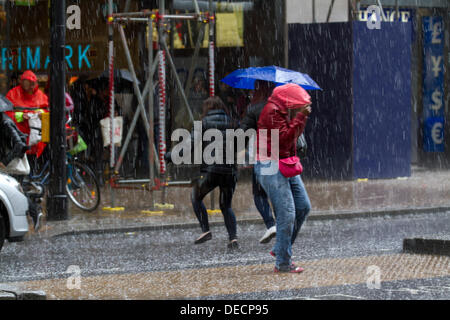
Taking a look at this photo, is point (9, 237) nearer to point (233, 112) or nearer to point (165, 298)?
point (165, 298)

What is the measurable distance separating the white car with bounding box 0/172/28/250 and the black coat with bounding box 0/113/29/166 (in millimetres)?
1503

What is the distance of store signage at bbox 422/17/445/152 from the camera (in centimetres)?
2377

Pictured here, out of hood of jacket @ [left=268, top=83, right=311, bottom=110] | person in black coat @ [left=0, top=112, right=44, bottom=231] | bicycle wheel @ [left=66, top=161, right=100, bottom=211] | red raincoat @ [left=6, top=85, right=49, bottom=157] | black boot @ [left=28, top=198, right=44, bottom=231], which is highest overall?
hood of jacket @ [left=268, top=83, right=311, bottom=110]

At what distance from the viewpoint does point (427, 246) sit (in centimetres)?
974

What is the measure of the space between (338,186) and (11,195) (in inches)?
369

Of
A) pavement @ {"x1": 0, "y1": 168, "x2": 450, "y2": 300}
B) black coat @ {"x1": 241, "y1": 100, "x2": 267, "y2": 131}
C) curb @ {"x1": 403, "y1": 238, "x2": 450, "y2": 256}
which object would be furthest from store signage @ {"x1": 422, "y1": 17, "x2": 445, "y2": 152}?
black coat @ {"x1": 241, "y1": 100, "x2": 267, "y2": 131}

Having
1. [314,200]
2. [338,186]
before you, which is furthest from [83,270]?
[338,186]

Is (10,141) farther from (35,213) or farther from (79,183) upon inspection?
(79,183)

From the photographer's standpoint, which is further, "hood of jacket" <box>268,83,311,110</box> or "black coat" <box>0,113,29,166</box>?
"black coat" <box>0,113,29,166</box>

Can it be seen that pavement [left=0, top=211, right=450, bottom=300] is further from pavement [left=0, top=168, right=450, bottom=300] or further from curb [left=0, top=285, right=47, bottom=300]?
curb [left=0, top=285, right=47, bottom=300]

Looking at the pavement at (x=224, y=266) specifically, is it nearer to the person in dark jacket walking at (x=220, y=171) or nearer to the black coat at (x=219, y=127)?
the person in dark jacket walking at (x=220, y=171)

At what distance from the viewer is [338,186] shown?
1812 cm

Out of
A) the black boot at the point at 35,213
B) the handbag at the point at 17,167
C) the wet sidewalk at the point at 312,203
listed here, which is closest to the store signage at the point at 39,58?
the wet sidewalk at the point at 312,203

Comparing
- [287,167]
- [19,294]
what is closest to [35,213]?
[287,167]
